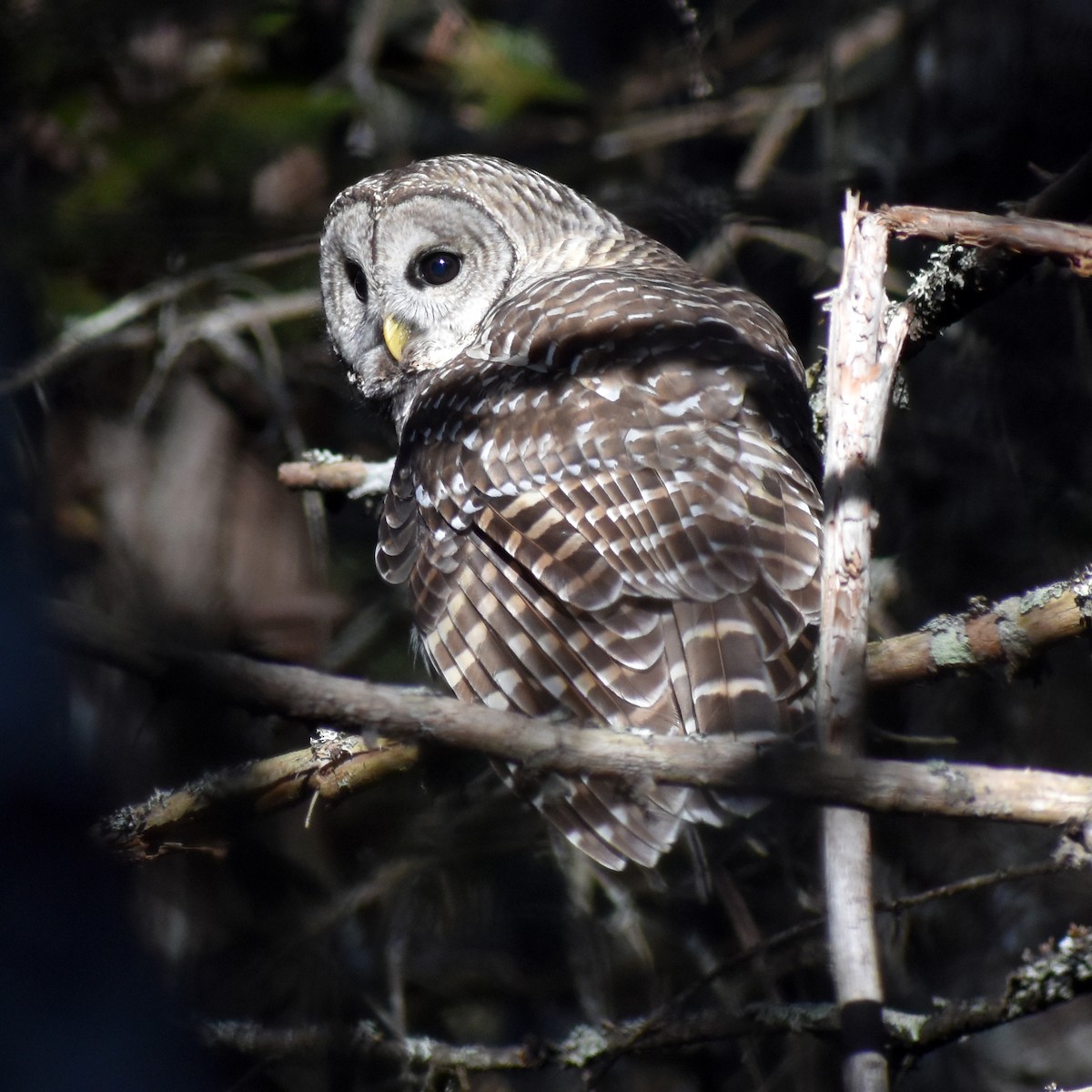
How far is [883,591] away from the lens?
Answer: 3.86 m

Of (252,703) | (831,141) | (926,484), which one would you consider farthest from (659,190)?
(252,703)

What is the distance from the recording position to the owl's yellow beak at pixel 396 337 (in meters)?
3.96

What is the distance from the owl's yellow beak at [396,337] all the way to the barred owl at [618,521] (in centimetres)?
26

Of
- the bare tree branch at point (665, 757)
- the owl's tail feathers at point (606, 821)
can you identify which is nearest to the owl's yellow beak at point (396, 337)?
the owl's tail feathers at point (606, 821)

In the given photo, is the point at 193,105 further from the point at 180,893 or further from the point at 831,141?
the point at 180,893

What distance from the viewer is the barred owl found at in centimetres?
262

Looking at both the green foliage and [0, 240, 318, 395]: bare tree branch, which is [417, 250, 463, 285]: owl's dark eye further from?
the green foliage

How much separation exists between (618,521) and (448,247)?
1.60 metres

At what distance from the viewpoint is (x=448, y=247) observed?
157 inches

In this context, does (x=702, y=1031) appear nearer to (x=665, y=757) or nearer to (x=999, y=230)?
(x=665, y=757)

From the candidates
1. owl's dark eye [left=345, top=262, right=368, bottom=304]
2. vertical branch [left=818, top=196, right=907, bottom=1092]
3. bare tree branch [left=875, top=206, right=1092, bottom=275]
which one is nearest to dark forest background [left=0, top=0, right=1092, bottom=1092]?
owl's dark eye [left=345, top=262, right=368, bottom=304]

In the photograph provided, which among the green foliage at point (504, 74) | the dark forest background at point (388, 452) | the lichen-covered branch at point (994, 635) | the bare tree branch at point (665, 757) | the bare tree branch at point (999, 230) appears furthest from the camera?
the green foliage at point (504, 74)

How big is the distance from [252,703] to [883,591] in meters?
2.85

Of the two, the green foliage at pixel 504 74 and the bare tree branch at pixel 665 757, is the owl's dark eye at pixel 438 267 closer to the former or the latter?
the green foliage at pixel 504 74
